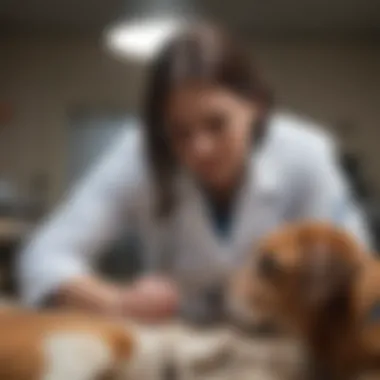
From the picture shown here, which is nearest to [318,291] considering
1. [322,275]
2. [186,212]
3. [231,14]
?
[322,275]

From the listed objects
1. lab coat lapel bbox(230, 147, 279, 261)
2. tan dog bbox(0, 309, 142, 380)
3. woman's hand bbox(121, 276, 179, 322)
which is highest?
lab coat lapel bbox(230, 147, 279, 261)

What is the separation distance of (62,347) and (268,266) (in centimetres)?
17

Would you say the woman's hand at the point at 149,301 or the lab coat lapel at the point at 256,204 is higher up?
the lab coat lapel at the point at 256,204

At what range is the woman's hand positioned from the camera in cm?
66

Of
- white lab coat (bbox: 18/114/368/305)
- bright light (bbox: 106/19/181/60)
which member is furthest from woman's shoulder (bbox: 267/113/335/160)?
bright light (bbox: 106/19/181/60)


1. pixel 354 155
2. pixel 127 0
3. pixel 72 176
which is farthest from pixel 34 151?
pixel 354 155

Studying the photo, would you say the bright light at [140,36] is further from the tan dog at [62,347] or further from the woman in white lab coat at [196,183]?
the tan dog at [62,347]

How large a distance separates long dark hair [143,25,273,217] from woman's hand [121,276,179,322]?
2.4 inches

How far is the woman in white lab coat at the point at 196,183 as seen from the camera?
2.21 feet

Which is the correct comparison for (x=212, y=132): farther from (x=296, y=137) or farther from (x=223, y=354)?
(x=223, y=354)

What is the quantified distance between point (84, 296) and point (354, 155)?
246 millimetres

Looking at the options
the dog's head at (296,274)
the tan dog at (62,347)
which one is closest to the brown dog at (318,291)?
the dog's head at (296,274)

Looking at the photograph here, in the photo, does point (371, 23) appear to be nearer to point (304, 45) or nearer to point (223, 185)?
point (304, 45)

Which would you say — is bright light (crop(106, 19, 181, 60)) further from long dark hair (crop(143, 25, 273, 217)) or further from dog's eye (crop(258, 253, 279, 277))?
dog's eye (crop(258, 253, 279, 277))
